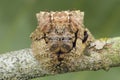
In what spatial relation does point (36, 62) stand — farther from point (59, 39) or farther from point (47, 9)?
point (47, 9)

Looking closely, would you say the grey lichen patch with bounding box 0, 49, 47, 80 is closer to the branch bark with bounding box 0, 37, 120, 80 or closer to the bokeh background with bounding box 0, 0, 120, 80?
the branch bark with bounding box 0, 37, 120, 80

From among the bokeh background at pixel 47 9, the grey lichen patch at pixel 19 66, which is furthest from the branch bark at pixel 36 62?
the bokeh background at pixel 47 9

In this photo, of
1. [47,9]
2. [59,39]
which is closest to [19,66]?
[59,39]

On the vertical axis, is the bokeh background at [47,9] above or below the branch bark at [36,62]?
above

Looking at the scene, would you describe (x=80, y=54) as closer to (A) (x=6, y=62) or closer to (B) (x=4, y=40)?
(A) (x=6, y=62)

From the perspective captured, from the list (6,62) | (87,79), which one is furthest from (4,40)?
(6,62)

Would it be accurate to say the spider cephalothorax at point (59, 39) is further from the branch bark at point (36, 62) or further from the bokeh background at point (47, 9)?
the bokeh background at point (47, 9)
